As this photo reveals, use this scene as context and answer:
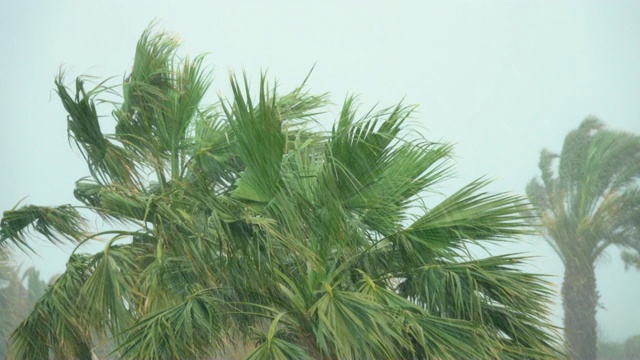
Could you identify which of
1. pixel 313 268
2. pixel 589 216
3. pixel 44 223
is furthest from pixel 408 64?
pixel 313 268

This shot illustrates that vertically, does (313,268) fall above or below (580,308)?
above

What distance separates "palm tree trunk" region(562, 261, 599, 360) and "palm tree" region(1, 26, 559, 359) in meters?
3.37

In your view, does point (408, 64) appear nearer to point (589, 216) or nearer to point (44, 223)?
point (589, 216)

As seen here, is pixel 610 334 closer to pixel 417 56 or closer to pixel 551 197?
pixel 551 197

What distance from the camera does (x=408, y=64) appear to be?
10594 mm

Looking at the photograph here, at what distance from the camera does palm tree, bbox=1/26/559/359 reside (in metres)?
4.60

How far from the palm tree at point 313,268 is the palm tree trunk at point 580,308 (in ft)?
11.1

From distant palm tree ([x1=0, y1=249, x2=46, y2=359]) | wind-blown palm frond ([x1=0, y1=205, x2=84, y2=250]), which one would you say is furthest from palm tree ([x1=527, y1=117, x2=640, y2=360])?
distant palm tree ([x1=0, y1=249, x2=46, y2=359])

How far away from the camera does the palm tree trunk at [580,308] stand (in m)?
8.29

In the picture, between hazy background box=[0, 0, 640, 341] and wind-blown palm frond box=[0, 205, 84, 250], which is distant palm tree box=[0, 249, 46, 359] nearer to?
hazy background box=[0, 0, 640, 341]

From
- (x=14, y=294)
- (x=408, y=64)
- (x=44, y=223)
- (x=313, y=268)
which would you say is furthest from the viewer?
(x=14, y=294)

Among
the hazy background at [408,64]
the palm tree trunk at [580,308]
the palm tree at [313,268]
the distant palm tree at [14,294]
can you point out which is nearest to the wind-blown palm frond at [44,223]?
the palm tree at [313,268]

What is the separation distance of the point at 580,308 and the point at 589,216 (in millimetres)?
887

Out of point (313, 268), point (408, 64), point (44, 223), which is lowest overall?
point (313, 268)
